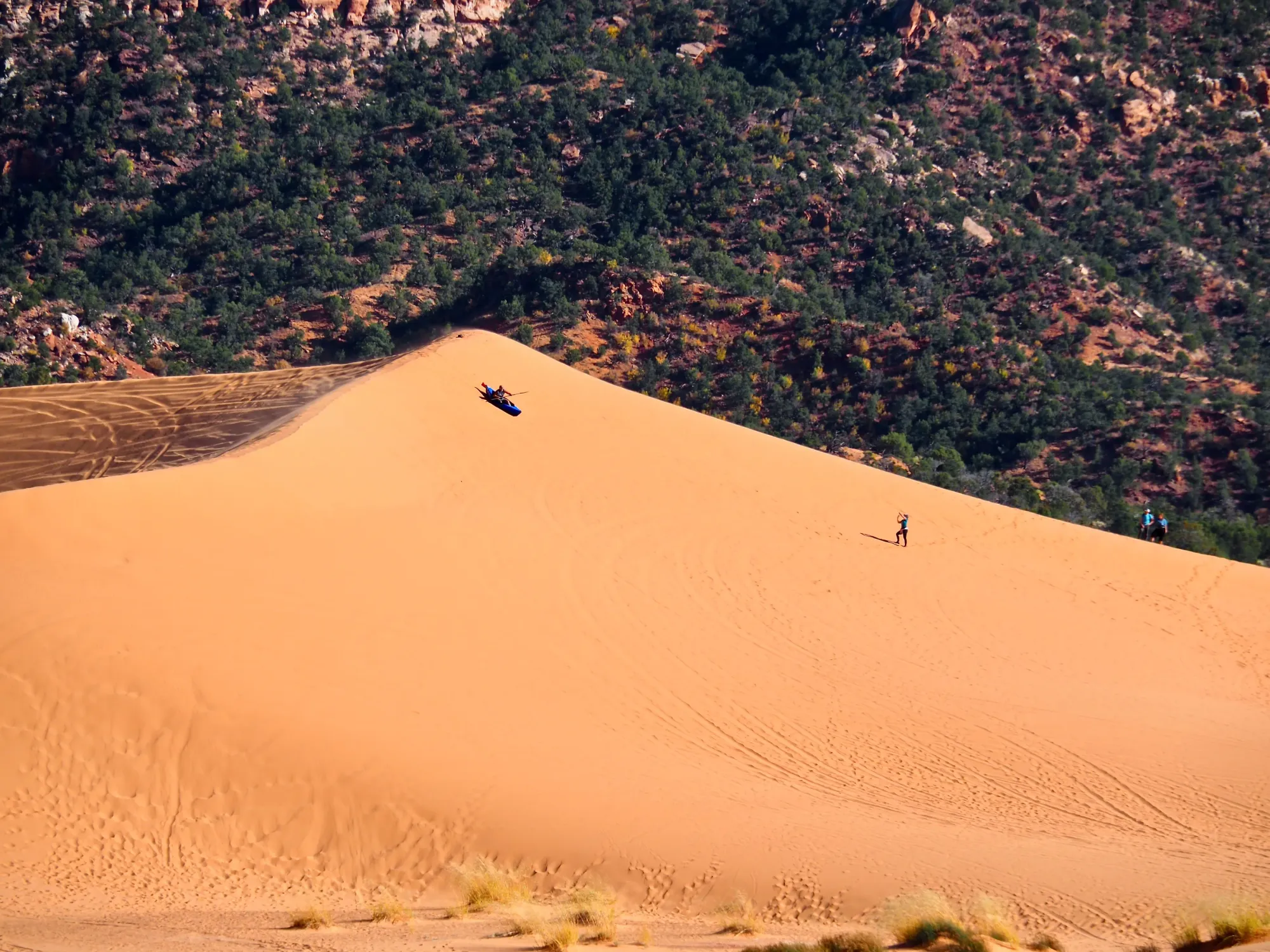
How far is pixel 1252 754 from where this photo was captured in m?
14.3

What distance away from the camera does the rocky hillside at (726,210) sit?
39969 mm

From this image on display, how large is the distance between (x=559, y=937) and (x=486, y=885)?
1.82m

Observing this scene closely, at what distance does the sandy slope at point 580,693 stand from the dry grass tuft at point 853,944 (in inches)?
66.8

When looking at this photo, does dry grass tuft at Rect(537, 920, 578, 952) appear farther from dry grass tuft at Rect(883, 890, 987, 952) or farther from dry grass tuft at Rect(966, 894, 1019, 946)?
dry grass tuft at Rect(966, 894, 1019, 946)

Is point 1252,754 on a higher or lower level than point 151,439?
higher

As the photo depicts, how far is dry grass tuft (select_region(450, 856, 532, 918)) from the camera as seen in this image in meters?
10.5

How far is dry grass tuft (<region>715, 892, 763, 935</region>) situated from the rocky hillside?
82.5ft

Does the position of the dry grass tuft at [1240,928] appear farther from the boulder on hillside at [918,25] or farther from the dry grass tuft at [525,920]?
the boulder on hillside at [918,25]

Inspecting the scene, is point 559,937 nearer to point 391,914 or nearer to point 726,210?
point 391,914

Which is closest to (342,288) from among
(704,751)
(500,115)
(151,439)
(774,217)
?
(500,115)

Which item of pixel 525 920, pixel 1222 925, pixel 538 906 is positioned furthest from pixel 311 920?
pixel 1222 925

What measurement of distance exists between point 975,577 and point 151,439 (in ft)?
40.8

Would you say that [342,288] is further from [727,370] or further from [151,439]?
[151,439]

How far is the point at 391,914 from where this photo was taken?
33.1 feet
